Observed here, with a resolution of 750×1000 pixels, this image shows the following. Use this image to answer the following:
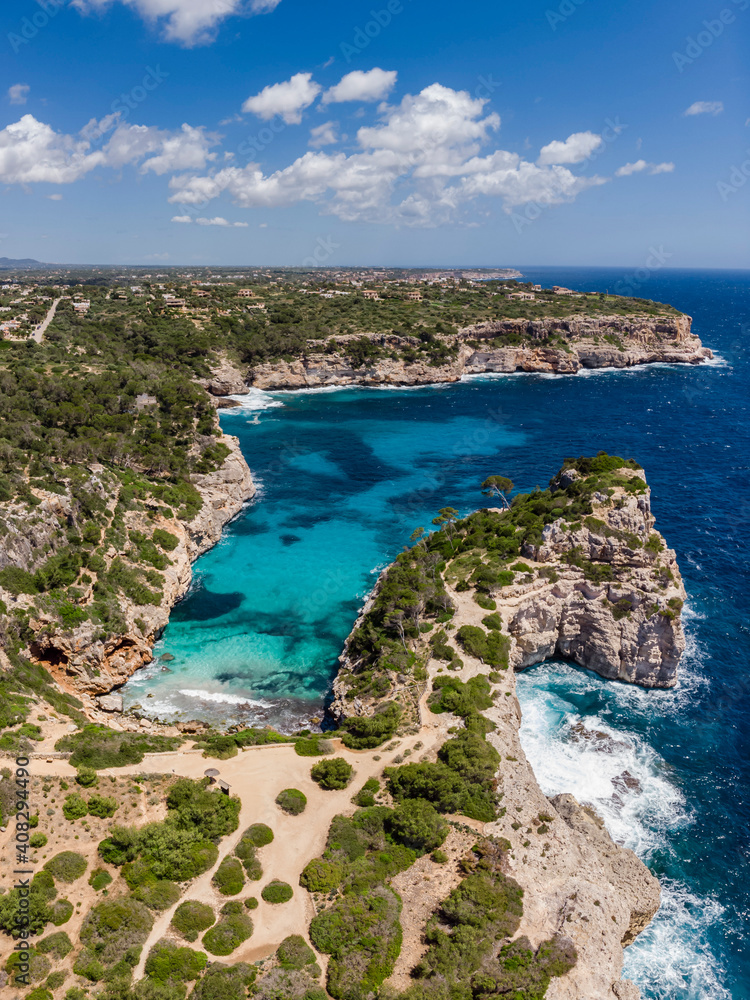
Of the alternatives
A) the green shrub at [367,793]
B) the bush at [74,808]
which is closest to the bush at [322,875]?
the green shrub at [367,793]

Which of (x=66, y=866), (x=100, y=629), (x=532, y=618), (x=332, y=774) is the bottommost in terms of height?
(x=332, y=774)

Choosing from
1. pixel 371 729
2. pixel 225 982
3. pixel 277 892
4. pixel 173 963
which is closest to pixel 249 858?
pixel 277 892

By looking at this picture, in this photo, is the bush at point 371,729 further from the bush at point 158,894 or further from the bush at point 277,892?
the bush at point 158,894

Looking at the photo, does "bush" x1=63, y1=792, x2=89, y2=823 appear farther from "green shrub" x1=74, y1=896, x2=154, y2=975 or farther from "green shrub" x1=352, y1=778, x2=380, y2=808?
"green shrub" x1=352, y1=778, x2=380, y2=808

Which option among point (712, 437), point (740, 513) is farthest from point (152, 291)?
point (740, 513)

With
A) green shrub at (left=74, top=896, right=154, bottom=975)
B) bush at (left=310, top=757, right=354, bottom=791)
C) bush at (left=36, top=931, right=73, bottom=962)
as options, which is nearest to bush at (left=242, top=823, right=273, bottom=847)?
bush at (left=310, top=757, right=354, bottom=791)

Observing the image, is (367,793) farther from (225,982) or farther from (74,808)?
(74,808)

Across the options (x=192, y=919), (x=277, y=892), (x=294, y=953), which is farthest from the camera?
(x=277, y=892)
